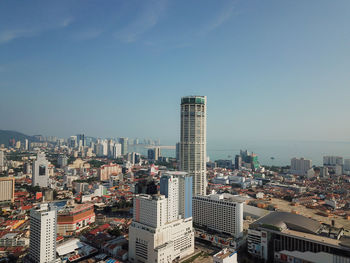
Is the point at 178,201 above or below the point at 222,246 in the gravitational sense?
above

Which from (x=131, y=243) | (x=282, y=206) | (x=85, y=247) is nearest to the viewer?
(x=131, y=243)

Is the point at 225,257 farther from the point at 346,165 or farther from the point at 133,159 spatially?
the point at 133,159

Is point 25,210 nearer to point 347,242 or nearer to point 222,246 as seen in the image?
point 222,246

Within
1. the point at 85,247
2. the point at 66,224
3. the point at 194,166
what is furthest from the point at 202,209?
the point at 66,224

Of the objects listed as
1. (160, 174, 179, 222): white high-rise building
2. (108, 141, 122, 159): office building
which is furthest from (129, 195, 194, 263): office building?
(108, 141, 122, 159): office building

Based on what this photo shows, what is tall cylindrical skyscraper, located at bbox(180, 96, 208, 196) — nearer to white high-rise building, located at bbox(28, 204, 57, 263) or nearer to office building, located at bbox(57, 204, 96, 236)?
office building, located at bbox(57, 204, 96, 236)

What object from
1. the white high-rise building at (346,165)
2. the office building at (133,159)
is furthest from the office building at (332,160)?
the office building at (133,159)
